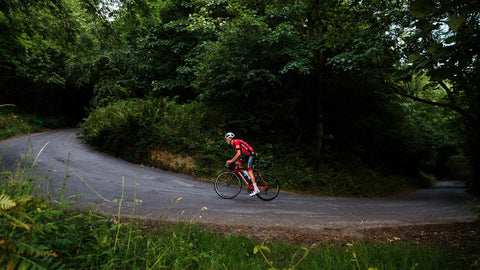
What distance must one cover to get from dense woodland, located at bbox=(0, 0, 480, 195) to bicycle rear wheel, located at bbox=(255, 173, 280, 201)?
2403mm

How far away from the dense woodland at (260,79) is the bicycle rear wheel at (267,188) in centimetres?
240

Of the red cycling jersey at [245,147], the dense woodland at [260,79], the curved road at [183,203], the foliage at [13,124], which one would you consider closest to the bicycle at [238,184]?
the curved road at [183,203]

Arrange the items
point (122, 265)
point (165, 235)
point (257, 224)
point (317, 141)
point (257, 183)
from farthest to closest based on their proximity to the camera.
Result: 1. point (317, 141)
2. point (257, 183)
3. point (257, 224)
4. point (165, 235)
5. point (122, 265)

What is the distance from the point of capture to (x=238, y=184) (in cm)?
771

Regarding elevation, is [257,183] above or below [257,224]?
above

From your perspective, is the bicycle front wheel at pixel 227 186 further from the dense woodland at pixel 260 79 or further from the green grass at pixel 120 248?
the green grass at pixel 120 248

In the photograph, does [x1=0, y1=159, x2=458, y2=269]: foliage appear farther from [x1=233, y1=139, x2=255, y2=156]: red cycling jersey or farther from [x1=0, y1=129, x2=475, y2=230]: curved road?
[x1=233, y1=139, x2=255, y2=156]: red cycling jersey

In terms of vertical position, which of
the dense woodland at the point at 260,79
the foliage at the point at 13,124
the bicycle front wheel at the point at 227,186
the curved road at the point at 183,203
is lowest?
the curved road at the point at 183,203

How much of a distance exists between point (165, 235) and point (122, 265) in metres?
1.00

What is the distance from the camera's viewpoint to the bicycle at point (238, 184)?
751cm

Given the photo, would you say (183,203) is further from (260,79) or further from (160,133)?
(260,79)

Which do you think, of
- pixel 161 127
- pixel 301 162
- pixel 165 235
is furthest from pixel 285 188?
pixel 165 235

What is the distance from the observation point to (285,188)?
33.3 ft

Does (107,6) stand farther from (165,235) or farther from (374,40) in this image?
(374,40)
